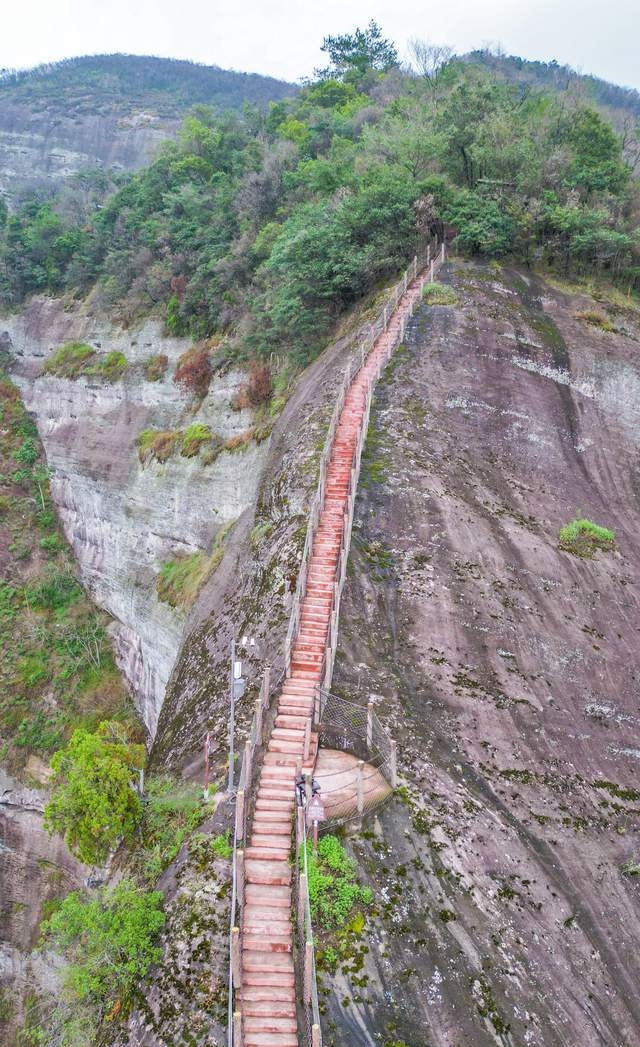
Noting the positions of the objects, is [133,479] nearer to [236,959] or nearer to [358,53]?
[236,959]

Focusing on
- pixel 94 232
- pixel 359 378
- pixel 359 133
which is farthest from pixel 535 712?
pixel 94 232

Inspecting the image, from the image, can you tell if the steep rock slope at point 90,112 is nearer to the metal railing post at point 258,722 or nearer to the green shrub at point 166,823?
the metal railing post at point 258,722

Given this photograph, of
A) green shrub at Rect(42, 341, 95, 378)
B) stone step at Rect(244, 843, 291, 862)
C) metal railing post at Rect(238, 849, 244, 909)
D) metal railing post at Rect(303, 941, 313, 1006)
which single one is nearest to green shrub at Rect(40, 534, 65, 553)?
green shrub at Rect(42, 341, 95, 378)

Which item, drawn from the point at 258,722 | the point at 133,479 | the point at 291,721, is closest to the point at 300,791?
the point at 258,722

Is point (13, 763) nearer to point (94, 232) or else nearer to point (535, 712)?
point (535, 712)

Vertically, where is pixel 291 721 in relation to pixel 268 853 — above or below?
above
